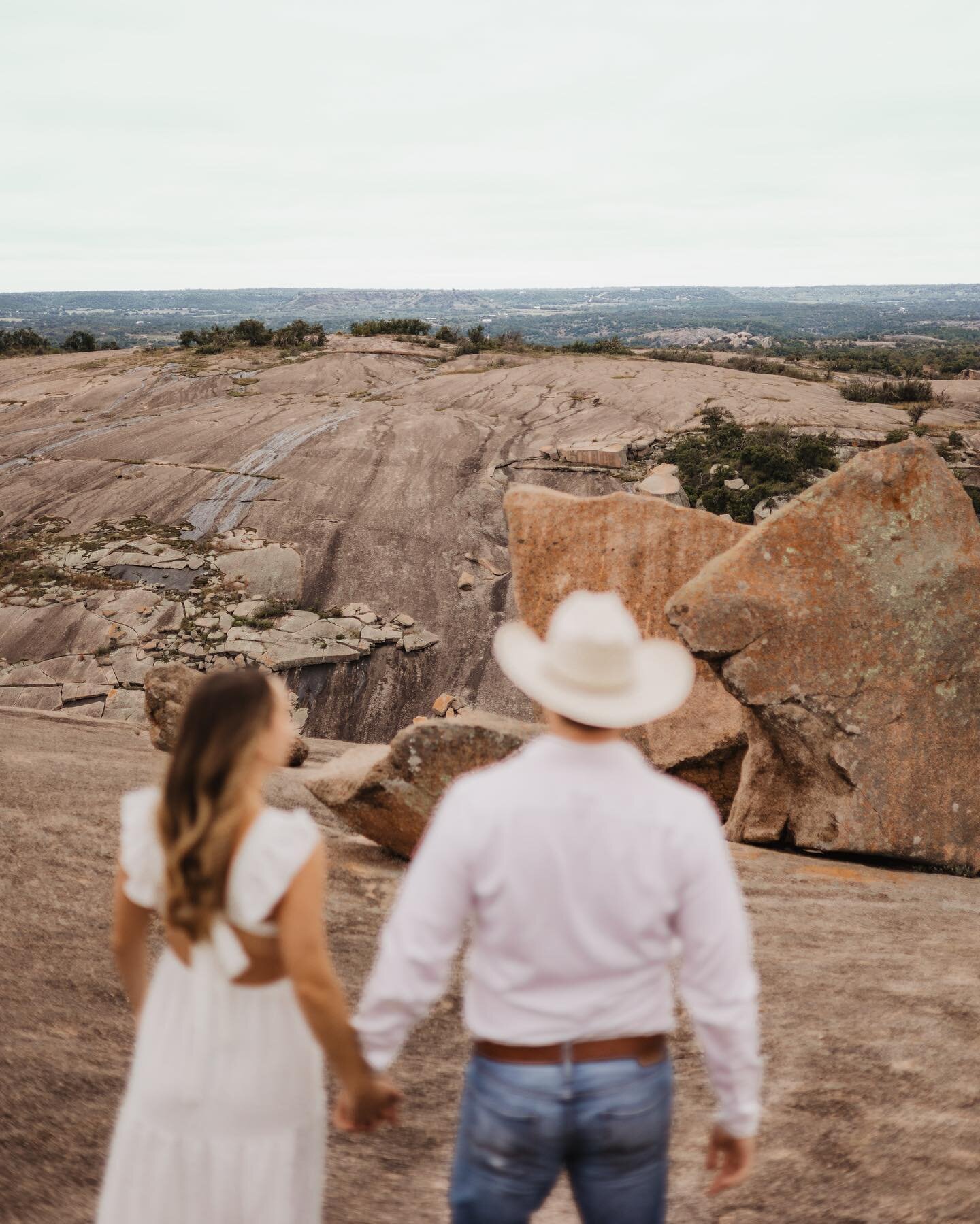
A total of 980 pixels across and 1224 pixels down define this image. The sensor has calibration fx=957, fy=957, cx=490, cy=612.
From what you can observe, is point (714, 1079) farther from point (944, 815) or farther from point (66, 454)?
point (66, 454)

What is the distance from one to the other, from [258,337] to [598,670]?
57.2 meters

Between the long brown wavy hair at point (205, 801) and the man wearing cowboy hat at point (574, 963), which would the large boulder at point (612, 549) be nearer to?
the man wearing cowboy hat at point (574, 963)

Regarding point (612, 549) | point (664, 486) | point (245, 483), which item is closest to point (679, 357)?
point (664, 486)

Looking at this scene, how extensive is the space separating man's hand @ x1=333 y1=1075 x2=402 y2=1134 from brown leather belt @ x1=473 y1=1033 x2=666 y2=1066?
0.33 meters

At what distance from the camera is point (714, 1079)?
93.8 inches

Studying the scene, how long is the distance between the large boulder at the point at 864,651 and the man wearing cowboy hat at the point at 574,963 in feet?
18.3

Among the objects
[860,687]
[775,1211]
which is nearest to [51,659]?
[860,687]

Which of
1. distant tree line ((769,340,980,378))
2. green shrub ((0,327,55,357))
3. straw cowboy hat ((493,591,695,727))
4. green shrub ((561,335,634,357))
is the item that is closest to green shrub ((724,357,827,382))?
green shrub ((561,335,634,357))

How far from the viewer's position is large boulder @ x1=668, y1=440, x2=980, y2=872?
7.71m

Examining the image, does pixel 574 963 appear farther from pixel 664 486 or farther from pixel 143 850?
pixel 664 486

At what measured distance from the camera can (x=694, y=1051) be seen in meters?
4.55

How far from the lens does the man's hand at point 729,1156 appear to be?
2416mm

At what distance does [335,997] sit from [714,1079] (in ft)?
3.16

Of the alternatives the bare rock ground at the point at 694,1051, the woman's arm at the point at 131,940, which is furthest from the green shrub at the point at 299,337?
the woman's arm at the point at 131,940
